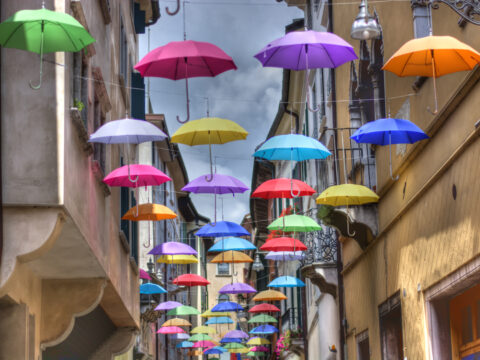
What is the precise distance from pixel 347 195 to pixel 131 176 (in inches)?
144

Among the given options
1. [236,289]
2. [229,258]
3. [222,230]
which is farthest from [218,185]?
[236,289]

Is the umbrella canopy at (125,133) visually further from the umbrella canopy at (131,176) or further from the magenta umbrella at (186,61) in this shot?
the umbrella canopy at (131,176)

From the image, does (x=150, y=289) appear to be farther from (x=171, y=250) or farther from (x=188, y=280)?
(x=171, y=250)

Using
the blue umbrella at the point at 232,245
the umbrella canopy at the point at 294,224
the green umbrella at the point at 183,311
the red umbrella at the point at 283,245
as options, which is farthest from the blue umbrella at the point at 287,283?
the umbrella canopy at the point at 294,224

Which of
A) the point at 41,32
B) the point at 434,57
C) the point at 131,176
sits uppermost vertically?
the point at 41,32

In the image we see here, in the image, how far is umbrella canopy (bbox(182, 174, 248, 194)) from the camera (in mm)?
17016

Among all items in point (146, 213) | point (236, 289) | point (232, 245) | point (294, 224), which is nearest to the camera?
point (146, 213)

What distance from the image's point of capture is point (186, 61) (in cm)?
1164

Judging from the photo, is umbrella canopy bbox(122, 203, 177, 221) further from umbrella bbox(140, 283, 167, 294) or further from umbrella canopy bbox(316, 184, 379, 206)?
umbrella bbox(140, 283, 167, 294)

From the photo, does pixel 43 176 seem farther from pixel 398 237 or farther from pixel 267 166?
pixel 267 166

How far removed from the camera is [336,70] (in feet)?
71.4

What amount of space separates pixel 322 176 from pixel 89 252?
50.9 ft

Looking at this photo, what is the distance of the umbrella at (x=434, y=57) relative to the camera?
925 cm

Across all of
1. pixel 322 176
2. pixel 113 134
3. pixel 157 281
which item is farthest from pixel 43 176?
pixel 157 281
